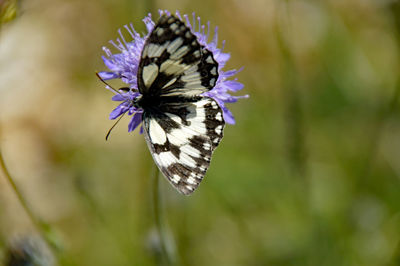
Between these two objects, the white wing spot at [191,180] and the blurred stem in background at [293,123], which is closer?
the white wing spot at [191,180]

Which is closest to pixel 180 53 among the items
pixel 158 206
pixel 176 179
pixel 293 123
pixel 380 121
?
pixel 176 179

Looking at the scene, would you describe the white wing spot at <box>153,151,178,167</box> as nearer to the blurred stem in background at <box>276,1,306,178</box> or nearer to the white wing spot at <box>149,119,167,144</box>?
the white wing spot at <box>149,119,167,144</box>

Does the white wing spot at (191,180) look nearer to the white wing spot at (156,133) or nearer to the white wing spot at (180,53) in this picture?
the white wing spot at (156,133)

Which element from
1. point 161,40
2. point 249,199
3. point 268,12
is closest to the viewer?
point 161,40

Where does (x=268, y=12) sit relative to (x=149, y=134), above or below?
above

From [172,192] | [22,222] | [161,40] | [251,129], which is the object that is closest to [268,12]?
[251,129]

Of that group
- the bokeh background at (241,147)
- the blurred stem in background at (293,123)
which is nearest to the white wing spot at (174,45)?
the bokeh background at (241,147)

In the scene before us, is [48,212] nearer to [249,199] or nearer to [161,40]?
[249,199]
